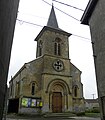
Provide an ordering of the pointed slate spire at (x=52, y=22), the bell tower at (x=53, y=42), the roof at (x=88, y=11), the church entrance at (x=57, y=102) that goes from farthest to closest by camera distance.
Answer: the pointed slate spire at (x=52, y=22)
the bell tower at (x=53, y=42)
the church entrance at (x=57, y=102)
the roof at (x=88, y=11)

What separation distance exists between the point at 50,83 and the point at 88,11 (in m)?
13.8

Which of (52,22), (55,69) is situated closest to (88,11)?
(55,69)

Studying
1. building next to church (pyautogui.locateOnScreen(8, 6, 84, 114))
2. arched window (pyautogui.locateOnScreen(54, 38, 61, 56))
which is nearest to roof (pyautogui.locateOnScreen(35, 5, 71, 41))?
building next to church (pyautogui.locateOnScreen(8, 6, 84, 114))

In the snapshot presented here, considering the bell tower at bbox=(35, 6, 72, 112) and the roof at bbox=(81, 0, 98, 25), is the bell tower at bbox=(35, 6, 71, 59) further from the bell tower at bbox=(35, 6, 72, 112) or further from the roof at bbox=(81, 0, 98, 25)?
the roof at bbox=(81, 0, 98, 25)

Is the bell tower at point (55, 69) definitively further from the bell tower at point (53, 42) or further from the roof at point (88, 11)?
the roof at point (88, 11)

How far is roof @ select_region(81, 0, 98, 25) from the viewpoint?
9.26 m

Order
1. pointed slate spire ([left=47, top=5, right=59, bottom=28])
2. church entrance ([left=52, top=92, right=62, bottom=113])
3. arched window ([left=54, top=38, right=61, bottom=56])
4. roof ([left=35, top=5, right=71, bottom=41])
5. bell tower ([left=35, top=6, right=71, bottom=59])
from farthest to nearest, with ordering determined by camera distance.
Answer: pointed slate spire ([left=47, top=5, right=59, bottom=28]) → roof ([left=35, top=5, right=71, bottom=41]) → arched window ([left=54, top=38, right=61, bottom=56]) → bell tower ([left=35, top=6, right=71, bottom=59]) → church entrance ([left=52, top=92, right=62, bottom=113])

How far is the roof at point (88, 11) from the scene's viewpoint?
9263 millimetres

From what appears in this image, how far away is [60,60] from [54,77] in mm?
3338

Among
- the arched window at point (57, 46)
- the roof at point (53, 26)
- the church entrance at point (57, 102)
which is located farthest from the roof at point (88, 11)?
the roof at point (53, 26)

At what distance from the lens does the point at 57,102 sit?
21.8 m

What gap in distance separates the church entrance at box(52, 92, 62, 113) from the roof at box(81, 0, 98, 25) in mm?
13876

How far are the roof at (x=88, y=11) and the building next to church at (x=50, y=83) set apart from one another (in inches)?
495

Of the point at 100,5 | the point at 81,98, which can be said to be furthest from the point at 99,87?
the point at 81,98
